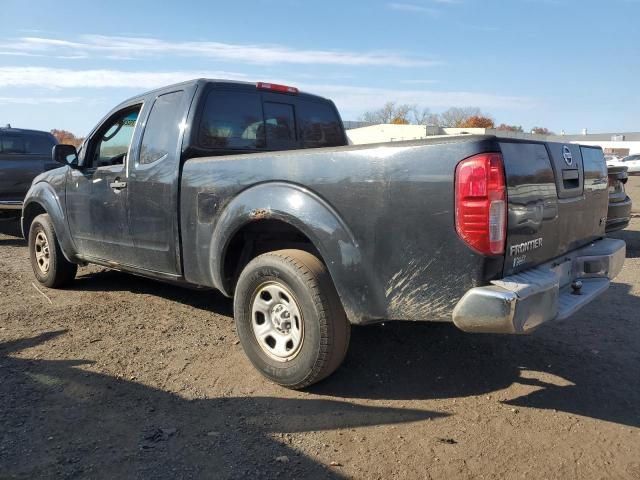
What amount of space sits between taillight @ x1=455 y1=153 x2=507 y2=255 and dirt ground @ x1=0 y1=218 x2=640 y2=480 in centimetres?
112

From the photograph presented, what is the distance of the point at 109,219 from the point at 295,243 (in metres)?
2.07

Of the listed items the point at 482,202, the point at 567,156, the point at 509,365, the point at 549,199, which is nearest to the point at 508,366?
the point at 509,365

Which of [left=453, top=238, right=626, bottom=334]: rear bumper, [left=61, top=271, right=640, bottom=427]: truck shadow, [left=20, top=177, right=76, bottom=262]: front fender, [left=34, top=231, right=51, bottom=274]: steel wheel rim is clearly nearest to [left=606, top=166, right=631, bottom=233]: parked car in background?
[left=61, top=271, right=640, bottom=427]: truck shadow

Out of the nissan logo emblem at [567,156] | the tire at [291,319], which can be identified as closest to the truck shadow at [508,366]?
the tire at [291,319]

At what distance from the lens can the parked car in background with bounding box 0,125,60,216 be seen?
31.7ft

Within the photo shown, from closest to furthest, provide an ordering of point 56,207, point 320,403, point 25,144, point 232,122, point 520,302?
point 520,302
point 320,403
point 232,122
point 56,207
point 25,144

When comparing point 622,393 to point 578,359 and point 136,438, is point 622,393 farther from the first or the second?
point 136,438

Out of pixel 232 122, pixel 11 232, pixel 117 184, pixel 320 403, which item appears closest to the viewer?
pixel 320 403

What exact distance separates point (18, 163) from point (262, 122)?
7129 millimetres

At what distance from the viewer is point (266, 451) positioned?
113 inches

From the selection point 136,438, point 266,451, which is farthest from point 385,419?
point 136,438

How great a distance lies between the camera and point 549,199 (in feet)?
10.6

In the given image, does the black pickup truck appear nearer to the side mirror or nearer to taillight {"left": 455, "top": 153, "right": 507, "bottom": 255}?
taillight {"left": 455, "top": 153, "right": 507, "bottom": 255}

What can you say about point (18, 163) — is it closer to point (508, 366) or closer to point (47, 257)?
point (47, 257)
